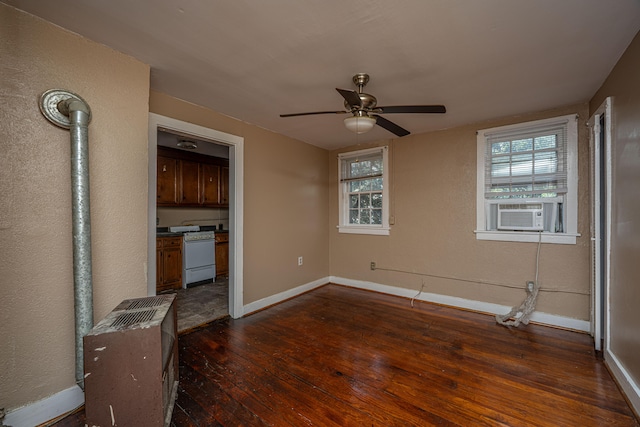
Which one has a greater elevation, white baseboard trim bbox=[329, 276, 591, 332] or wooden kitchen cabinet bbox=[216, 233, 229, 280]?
wooden kitchen cabinet bbox=[216, 233, 229, 280]

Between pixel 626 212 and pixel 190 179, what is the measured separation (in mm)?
5325

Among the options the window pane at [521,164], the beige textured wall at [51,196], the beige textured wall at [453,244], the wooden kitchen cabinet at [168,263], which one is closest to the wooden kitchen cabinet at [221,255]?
the wooden kitchen cabinet at [168,263]

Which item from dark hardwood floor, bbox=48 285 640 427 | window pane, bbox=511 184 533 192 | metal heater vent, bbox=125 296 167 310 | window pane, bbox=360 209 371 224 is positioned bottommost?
dark hardwood floor, bbox=48 285 640 427

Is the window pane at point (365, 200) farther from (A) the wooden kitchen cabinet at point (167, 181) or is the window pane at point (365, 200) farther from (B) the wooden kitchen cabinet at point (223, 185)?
(A) the wooden kitchen cabinet at point (167, 181)

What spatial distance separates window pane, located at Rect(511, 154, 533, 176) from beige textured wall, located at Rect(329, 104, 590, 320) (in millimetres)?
389

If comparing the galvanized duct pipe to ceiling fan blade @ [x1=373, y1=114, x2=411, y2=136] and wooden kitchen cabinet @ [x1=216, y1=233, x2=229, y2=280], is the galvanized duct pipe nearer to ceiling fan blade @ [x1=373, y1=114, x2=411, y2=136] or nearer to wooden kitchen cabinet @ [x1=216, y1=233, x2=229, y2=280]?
ceiling fan blade @ [x1=373, y1=114, x2=411, y2=136]

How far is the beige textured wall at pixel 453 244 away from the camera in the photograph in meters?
2.74

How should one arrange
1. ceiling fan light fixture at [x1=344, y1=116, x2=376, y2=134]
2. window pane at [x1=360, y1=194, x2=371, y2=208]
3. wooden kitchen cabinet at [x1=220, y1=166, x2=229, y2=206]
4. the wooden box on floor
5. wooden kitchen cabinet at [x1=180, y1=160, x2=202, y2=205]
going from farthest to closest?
1. wooden kitchen cabinet at [x1=220, y1=166, x2=229, y2=206]
2. wooden kitchen cabinet at [x1=180, y1=160, x2=202, y2=205]
3. window pane at [x1=360, y1=194, x2=371, y2=208]
4. ceiling fan light fixture at [x1=344, y1=116, x2=376, y2=134]
5. the wooden box on floor

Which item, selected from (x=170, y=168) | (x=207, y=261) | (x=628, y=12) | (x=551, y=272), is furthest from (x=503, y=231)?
(x=170, y=168)

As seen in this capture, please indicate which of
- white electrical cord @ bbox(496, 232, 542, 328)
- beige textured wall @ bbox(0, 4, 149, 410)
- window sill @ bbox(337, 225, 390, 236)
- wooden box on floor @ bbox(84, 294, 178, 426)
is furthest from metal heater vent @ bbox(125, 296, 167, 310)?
white electrical cord @ bbox(496, 232, 542, 328)

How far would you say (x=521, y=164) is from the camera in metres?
3.00

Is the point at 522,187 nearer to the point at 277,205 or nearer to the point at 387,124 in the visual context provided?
the point at 387,124

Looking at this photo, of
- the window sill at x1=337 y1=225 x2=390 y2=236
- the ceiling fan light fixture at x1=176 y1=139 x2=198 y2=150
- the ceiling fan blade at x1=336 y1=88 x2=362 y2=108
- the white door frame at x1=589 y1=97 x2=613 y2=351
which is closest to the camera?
the ceiling fan blade at x1=336 y1=88 x2=362 y2=108

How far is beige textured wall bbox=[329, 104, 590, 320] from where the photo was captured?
2744 millimetres
